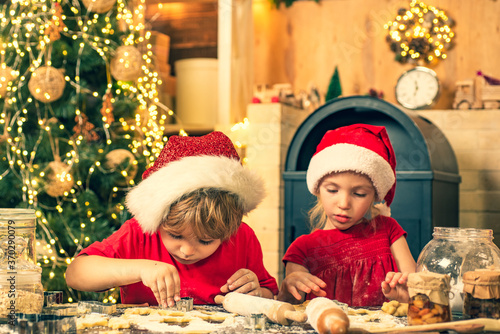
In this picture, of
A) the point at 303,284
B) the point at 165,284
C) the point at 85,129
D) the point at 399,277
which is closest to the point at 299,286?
the point at 303,284

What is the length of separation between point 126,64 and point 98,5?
0.37 m

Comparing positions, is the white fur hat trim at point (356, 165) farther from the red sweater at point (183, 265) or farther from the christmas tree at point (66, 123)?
→ the christmas tree at point (66, 123)

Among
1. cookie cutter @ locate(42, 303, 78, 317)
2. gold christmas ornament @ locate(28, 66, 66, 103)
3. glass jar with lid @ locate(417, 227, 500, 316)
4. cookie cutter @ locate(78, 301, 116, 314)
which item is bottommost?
cookie cutter @ locate(78, 301, 116, 314)

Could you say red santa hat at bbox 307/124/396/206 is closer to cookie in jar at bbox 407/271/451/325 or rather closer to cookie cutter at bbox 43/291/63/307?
cookie in jar at bbox 407/271/451/325

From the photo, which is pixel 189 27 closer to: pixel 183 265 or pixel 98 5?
pixel 98 5

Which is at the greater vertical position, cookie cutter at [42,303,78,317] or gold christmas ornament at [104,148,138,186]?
gold christmas ornament at [104,148,138,186]

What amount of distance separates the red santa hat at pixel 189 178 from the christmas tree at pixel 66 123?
5.83 ft

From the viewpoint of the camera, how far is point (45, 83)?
10.1ft

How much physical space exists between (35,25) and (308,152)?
5.29 feet

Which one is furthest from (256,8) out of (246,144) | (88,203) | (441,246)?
(441,246)

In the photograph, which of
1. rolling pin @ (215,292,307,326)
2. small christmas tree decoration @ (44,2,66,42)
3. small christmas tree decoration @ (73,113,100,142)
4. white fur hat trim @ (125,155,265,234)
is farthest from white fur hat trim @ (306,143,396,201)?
small christmas tree decoration @ (44,2,66,42)

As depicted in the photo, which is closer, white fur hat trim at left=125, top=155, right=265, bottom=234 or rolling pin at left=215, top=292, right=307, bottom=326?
rolling pin at left=215, top=292, right=307, bottom=326

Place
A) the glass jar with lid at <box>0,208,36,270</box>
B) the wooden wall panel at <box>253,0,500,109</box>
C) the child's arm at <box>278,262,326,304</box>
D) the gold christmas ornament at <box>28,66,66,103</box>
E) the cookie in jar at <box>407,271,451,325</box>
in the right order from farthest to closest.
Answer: the wooden wall panel at <box>253,0,500,109</box> → the gold christmas ornament at <box>28,66,66,103</box> → the child's arm at <box>278,262,326,304</box> → the glass jar with lid at <box>0,208,36,270</box> → the cookie in jar at <box>407,271,451,325</box>

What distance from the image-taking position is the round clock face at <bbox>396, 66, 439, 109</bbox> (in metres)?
3.66
